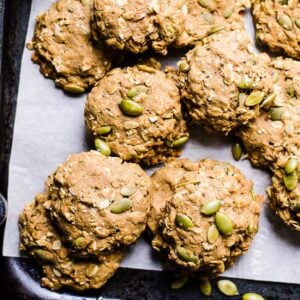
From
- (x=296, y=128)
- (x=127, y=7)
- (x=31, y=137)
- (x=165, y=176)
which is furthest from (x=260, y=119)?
(x=31, y=137)

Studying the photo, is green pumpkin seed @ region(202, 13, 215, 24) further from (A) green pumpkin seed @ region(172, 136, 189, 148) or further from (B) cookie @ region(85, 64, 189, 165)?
(A) green pumpkin seed @ region(172, 136, 189, 148)

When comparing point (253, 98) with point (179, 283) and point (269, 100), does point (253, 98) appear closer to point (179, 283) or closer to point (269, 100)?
point (269, 100)

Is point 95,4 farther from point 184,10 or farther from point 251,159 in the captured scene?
point 251,159

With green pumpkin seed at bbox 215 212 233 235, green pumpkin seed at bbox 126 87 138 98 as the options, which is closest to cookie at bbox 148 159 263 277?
green pumpkin seed at bbox 215 212 233 235

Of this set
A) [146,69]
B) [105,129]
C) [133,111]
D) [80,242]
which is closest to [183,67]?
[146,69]

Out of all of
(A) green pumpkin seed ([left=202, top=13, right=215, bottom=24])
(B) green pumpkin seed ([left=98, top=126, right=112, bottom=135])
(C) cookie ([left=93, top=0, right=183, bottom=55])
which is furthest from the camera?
(A) green pumpkin seed ([left=202, top=13, right=215, bottom=24])

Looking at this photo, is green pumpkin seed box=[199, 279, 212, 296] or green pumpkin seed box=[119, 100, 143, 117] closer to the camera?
green pumpkin seed box=[119, 100, 143, 117]
